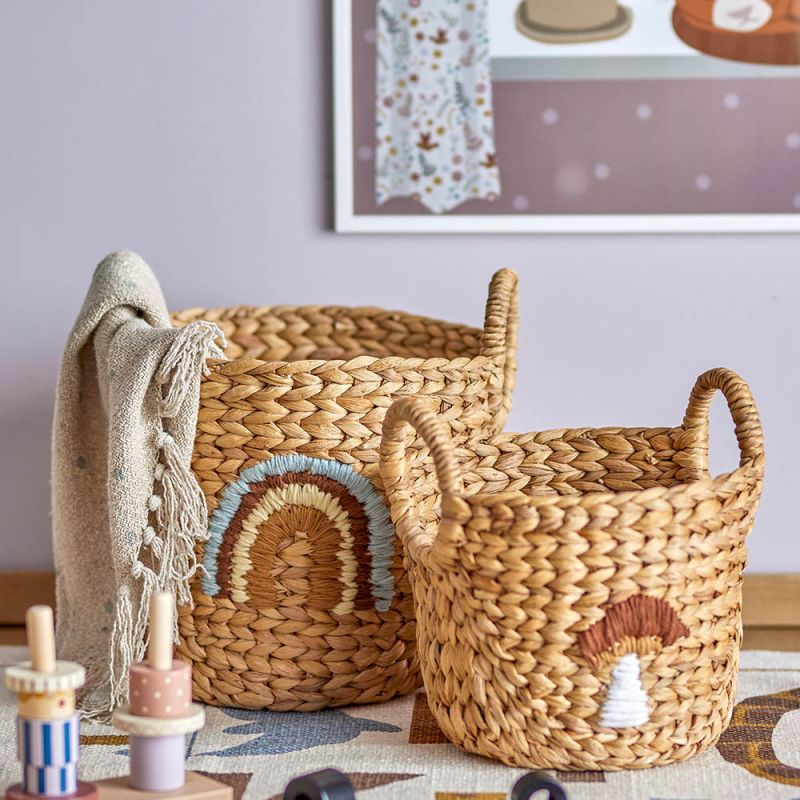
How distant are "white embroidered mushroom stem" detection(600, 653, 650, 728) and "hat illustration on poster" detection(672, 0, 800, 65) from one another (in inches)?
33.3

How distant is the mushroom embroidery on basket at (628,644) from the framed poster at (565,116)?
25.2 inches

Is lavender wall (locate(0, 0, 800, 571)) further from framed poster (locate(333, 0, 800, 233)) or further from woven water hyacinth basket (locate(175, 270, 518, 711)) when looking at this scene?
woven water hyacinth basket (locate(175, 270, 518, 711))

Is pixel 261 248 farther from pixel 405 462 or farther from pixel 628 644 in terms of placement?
pixel 628 644

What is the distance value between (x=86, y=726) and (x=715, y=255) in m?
0.98

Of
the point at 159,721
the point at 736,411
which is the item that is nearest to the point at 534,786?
the point at 159,721

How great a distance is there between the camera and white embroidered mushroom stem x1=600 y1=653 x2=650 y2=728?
0.92 m

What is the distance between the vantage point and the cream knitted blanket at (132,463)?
1060 mm

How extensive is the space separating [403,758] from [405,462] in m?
0.29

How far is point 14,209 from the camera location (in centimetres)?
144

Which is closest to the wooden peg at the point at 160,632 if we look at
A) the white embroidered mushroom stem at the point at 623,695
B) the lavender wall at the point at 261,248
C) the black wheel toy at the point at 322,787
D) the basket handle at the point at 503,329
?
the black wheel toy at the point at 322,787

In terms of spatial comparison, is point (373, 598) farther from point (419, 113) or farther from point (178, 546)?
point (419, 113)

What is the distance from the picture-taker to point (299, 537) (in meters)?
1.10

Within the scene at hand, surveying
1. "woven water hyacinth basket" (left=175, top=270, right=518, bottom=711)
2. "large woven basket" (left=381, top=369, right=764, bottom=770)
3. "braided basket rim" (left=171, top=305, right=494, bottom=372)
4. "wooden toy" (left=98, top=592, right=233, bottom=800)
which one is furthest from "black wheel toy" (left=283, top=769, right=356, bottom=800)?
"braided basket rim" (left=171, top=305, right=494, bottom=372)

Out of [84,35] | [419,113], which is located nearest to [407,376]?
[419,113]
